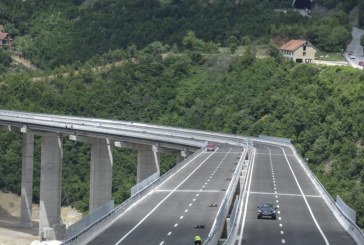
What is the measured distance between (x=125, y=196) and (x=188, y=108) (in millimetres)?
31707

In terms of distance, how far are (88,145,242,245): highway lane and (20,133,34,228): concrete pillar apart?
30888 millimetres

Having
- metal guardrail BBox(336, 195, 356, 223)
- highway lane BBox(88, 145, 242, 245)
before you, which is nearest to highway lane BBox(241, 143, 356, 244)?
metal guardrail BBox(336, 195, 356, 223)

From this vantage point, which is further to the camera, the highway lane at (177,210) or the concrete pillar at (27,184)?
the concrete pillar at (27,184)

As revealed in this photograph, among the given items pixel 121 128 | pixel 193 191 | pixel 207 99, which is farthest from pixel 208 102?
pixel 193 191

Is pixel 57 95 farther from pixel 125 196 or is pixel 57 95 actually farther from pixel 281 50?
pixel 125 196

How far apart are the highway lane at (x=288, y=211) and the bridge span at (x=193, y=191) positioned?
51 mm

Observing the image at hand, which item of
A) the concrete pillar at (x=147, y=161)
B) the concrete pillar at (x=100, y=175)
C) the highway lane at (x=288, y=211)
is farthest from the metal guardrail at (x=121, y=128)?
the highway lane at (x=288, y=211)

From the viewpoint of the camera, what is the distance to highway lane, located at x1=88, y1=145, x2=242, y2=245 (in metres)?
60.3

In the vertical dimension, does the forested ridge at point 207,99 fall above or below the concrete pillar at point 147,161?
above

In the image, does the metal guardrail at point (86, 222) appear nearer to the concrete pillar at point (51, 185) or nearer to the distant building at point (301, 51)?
the concrete pillar at point (51, 185)

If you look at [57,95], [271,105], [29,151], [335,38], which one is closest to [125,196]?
[29,151]

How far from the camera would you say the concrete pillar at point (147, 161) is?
11950 cm

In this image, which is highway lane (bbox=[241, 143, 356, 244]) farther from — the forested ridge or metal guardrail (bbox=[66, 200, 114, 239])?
the forested ridge

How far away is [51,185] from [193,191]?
155 ft
